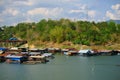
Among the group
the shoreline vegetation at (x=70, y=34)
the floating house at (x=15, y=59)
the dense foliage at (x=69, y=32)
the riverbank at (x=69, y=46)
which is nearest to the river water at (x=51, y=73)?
the floating house at (x=15, y=59)

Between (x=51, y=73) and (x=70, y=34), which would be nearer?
(x=51, y=73)

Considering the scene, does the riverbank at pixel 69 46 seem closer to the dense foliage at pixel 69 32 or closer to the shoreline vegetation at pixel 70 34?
the shoreline vegetation at pixel 70 34

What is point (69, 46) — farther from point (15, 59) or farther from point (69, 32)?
point (15, 59)

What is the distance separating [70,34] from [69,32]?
1.28 m

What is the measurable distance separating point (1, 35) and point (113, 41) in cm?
2666

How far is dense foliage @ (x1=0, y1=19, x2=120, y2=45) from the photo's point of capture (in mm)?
66537

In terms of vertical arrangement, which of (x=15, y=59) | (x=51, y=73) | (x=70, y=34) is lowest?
(x=51, y=73)

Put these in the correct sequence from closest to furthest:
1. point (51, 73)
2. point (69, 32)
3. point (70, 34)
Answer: point (51, 73), point (70, 34), point (69, 32)

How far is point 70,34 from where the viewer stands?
6869 cm

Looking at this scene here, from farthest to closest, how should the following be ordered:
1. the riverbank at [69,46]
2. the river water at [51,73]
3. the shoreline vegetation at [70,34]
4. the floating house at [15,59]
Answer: the shoreline vegetation at [70,34] < the riverbank at [69,46] < the floating house at [15,59] < the river water at [51,73]

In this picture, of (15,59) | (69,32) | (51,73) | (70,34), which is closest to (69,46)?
(70,34)

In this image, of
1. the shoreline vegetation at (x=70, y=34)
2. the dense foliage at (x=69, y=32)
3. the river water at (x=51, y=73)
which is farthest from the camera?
the dense foliage at (x=69, y=32)

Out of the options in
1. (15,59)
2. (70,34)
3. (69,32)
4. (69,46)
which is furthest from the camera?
(69,32)

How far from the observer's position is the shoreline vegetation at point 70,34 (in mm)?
65438
